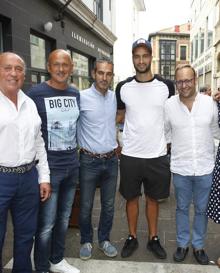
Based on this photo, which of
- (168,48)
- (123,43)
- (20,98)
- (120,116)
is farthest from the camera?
(168,48)

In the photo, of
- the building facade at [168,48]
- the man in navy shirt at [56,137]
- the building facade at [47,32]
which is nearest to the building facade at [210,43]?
the building facade at [47,32]

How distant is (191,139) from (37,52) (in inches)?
230

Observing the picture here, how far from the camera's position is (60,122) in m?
2.88

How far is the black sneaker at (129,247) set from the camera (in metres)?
3.61

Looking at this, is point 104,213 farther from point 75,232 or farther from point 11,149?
point 11,149

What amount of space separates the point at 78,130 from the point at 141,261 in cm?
147

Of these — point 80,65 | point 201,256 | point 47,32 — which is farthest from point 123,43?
point 201,256

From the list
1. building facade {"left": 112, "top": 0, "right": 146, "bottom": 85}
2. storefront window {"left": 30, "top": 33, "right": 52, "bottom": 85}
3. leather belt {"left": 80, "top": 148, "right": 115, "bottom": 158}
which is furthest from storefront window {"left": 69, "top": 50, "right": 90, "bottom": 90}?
leather belt {"left": 80, "top": 148, "right": 115, "bottom": 158}

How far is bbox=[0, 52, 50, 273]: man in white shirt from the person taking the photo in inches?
98.1

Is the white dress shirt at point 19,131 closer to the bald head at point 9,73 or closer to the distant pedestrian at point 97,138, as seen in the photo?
the bald head at point 9,73

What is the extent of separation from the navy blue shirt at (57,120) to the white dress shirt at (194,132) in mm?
970

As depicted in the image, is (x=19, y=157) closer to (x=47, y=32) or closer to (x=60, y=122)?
(x=60, y=122)

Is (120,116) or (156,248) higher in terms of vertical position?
(120,116)

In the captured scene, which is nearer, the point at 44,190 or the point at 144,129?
the point at 44,190
